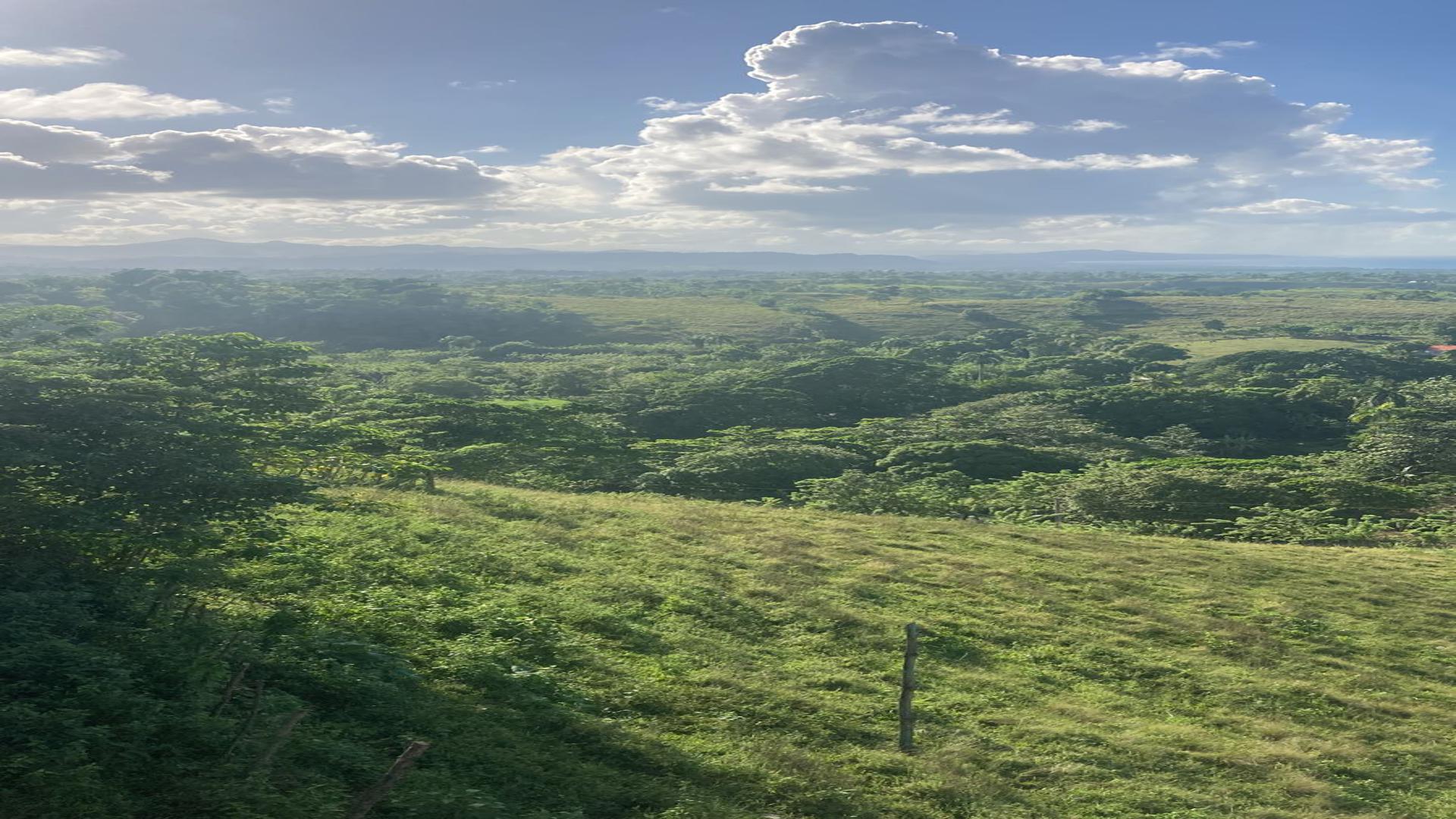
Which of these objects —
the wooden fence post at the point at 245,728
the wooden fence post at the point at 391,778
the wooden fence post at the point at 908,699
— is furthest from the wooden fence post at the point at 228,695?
the wooden fence post at the point at 908,699

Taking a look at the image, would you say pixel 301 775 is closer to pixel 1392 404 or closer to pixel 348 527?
pixel 348 527

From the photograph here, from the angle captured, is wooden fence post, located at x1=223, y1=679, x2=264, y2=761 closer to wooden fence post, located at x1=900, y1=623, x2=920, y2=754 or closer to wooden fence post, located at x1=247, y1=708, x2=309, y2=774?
wooden fence post, located at x1=247, y1=708, x2=309, y2=774

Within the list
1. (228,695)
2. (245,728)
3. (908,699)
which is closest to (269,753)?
(245,728)

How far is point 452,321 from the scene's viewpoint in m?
197

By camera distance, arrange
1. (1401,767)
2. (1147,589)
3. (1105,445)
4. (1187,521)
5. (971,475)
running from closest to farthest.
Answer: (1401,767), (1147,589), (1187,521), (971,475), (1105,445)

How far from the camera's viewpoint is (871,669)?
1878 cm

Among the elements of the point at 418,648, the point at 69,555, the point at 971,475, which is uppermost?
the point at 69,555

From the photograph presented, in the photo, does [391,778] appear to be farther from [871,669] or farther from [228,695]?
[871,669]

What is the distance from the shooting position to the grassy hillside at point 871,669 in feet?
43.8

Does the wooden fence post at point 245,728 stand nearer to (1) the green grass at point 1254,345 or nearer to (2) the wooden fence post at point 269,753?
(2) the wooden fence post at point 269,753

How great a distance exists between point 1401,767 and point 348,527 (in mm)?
26431

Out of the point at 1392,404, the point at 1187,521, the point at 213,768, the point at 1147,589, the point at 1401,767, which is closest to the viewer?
the point at 213,768

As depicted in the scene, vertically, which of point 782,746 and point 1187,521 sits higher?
point 782,746

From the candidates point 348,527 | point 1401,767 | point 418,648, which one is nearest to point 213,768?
point 418,648
